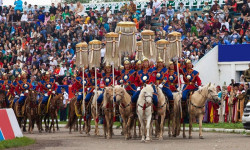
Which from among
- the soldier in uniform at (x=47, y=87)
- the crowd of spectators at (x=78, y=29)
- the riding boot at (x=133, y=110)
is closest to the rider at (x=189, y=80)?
the riding boot at (x=133, y=110)

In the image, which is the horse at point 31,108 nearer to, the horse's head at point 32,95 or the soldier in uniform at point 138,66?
the horse's head at point 32,95

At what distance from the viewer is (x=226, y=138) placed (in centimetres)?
2459

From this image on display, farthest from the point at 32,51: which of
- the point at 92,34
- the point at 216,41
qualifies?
the point at 216,41

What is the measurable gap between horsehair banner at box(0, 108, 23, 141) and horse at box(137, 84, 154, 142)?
3848 mm

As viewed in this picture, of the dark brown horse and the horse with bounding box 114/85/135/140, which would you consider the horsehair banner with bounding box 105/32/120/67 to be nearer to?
the horse with bounding box 114/85/135/140

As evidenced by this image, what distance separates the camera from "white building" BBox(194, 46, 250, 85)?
38031mm

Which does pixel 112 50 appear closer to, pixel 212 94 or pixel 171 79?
pixel 171 79

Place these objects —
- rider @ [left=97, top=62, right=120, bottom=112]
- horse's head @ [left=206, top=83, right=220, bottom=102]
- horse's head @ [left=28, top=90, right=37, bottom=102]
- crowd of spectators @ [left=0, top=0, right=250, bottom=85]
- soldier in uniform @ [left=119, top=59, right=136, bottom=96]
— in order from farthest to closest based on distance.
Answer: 1. crowd of spectators @ [left=0, top=0, right=250, bottom=85]
2. horse's head @ [left=28, top=90, right=37, bottom=102]
3. rider @ [left=97, top=62, right=120, bottom=112]
4. soldier in uniform @ [left=119, top=59, right=136, bottom=96]
5. horse's head @ [left=206, top=83, right=220, bottom=102]

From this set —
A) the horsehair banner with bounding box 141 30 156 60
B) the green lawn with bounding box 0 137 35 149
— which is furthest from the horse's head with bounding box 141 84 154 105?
the horsehair banner with bounding box 141 30 156 60

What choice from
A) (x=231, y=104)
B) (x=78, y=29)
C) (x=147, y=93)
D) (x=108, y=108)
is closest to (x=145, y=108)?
(x=147, y=93)

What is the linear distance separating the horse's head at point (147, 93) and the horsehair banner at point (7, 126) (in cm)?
402

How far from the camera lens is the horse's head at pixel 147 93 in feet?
75.3

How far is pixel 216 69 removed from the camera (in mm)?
38906

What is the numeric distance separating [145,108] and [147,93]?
53cm
